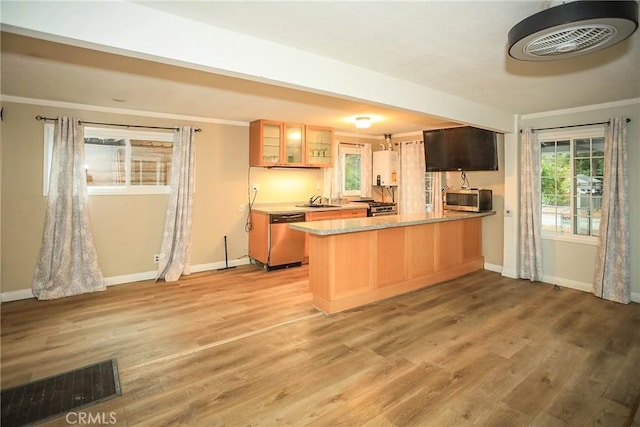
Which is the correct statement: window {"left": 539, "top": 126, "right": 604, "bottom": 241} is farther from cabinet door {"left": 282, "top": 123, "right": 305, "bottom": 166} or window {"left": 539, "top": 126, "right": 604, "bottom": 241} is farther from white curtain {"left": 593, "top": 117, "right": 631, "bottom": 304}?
cabinet door {"left": 282, "top": 123, "right": 305, "bottom": 166}

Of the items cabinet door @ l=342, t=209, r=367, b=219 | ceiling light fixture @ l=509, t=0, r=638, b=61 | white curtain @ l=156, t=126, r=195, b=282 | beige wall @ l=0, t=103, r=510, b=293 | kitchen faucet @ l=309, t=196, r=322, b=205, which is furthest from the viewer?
kitchen faucet @ l=309, t=196, r=322, b=205

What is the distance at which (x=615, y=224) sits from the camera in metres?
4.04

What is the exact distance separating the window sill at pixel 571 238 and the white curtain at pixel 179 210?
5.19m

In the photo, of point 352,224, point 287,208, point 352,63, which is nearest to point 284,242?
point 287,208

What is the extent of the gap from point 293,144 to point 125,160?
2500 mm

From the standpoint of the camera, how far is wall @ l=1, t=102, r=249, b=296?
405 cm

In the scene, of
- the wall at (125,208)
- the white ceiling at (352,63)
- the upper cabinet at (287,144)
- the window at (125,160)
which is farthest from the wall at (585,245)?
the window at (125,160)

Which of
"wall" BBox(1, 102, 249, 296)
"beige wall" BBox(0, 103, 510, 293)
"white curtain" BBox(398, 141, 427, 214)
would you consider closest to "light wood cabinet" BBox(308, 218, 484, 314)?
"beige wall" BBox(0, 103, 510, 293)

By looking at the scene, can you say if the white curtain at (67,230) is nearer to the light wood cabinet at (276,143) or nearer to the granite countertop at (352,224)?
the light wood cabinet at (276,143)

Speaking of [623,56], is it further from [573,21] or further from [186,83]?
[186,83]

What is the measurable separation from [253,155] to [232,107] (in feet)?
3.74

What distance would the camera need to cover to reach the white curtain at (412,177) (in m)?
6.48

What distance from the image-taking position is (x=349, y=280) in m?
3.72

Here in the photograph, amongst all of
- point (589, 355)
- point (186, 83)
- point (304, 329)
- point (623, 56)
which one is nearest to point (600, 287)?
point (589, 355)
